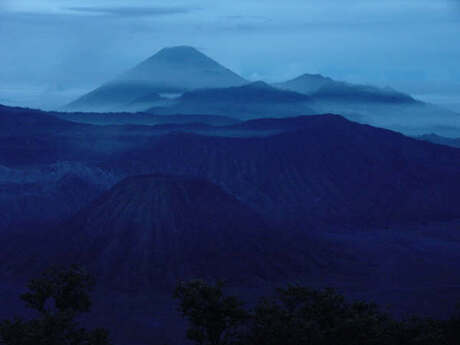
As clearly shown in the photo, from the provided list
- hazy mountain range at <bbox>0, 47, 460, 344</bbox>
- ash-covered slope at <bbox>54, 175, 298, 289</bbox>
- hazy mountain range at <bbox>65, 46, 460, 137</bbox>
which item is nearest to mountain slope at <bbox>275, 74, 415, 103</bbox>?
hazy mountain range at <bbox>65, 46, 460, 137</bbox>

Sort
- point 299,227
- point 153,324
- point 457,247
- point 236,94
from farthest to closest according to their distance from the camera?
1. point 236,94
2. point 299,227
3. point 457,247
4. point 153,324

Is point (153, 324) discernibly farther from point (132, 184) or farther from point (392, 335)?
point (132, 184)

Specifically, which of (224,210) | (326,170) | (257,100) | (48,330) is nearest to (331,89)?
(257,100)

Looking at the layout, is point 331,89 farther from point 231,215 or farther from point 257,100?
point 231,215

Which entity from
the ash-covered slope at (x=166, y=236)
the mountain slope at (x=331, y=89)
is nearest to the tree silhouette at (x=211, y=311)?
the ash-covered slope at (x=166, y=236)

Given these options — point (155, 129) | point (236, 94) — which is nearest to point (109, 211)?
point (155, 129)

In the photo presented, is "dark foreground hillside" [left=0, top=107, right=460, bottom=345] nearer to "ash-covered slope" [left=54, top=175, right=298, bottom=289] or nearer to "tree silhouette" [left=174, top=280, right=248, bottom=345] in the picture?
"ash-covered slope" [left=54, top=175, right=298, bottom=289]
